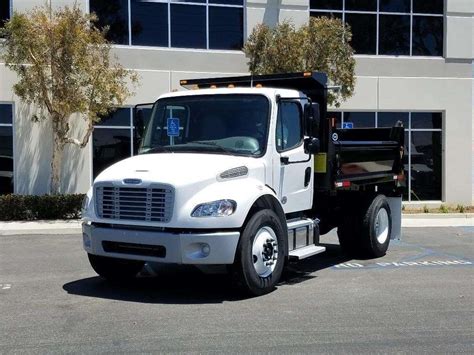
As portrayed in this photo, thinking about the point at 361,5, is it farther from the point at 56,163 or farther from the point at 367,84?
the point at 56,163

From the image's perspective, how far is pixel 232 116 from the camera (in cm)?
821

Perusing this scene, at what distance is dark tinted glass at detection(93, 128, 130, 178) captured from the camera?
19391 millimetres

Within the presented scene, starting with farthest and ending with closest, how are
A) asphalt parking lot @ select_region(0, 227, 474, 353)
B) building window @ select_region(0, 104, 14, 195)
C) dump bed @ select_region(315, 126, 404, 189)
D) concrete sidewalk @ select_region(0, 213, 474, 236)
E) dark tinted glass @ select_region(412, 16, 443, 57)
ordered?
dark tinted glass @ select_region(412, 16, 443, 57) → building window @ select_region(0, 104, 14, 195) → concrete sidewalk @ select_region(0, 213, 474, 236) → dump bed @ select_region(315, 126, 404, 189) → asphalt parking lot @ select_region(0, 227, 474, 353)

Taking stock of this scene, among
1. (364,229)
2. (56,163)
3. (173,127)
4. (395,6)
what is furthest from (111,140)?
(173,127)

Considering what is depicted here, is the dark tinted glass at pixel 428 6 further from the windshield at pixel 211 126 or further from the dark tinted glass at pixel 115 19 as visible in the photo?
the windshield at pixel 211 126

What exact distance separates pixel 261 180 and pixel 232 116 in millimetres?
990

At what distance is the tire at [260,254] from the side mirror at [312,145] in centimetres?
116

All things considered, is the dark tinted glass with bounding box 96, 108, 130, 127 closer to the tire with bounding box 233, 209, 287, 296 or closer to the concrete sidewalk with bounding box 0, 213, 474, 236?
the concrete sidewalk with bounding box 0, 213, 474, 236

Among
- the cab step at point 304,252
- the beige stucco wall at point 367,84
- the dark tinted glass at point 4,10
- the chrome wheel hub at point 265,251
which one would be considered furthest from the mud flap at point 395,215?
the dark tinted glass at point 4,10

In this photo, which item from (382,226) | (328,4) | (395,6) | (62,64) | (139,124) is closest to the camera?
(139,124)

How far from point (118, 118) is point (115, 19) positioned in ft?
10.2

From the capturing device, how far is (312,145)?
8.37 metres

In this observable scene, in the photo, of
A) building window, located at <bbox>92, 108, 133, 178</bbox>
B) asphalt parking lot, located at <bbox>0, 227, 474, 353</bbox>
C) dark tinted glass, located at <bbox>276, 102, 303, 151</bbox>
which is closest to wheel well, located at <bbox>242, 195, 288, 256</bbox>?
dark tinted glass, located at <bbox>276, 102, 303, 151</bbox>

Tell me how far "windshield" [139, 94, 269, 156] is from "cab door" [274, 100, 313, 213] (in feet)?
1.03
